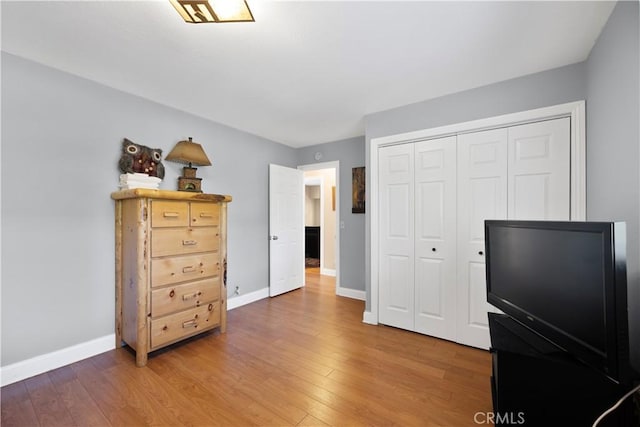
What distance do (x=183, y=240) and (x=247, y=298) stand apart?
1543mm

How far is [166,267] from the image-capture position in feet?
7.36

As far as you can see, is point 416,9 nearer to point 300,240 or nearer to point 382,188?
point 382,188

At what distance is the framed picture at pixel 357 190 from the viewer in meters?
3.82

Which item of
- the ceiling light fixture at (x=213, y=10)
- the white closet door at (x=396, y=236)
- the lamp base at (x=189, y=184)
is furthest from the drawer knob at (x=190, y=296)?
the ceiling light fixture at (x=213, y=10)

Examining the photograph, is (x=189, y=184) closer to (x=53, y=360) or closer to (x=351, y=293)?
(x=53, y=360)

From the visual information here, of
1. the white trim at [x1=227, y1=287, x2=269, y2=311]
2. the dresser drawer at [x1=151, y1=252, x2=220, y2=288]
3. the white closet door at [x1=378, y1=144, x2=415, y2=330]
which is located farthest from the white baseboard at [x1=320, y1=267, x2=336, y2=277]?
the dresser drawer at [x1=151, y1=252, x2=220, y2=288]

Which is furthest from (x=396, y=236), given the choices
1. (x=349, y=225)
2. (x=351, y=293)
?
(x=351, y=293)

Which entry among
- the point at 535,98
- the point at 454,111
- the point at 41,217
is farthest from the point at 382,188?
the point at 41,217

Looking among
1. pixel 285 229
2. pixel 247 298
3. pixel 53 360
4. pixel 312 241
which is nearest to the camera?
pixel 53 360

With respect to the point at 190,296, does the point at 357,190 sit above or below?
above

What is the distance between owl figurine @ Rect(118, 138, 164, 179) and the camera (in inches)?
93.9

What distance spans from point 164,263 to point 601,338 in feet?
8.86

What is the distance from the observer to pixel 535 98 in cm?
214

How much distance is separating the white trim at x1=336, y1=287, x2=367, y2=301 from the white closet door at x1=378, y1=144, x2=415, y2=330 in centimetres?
92
